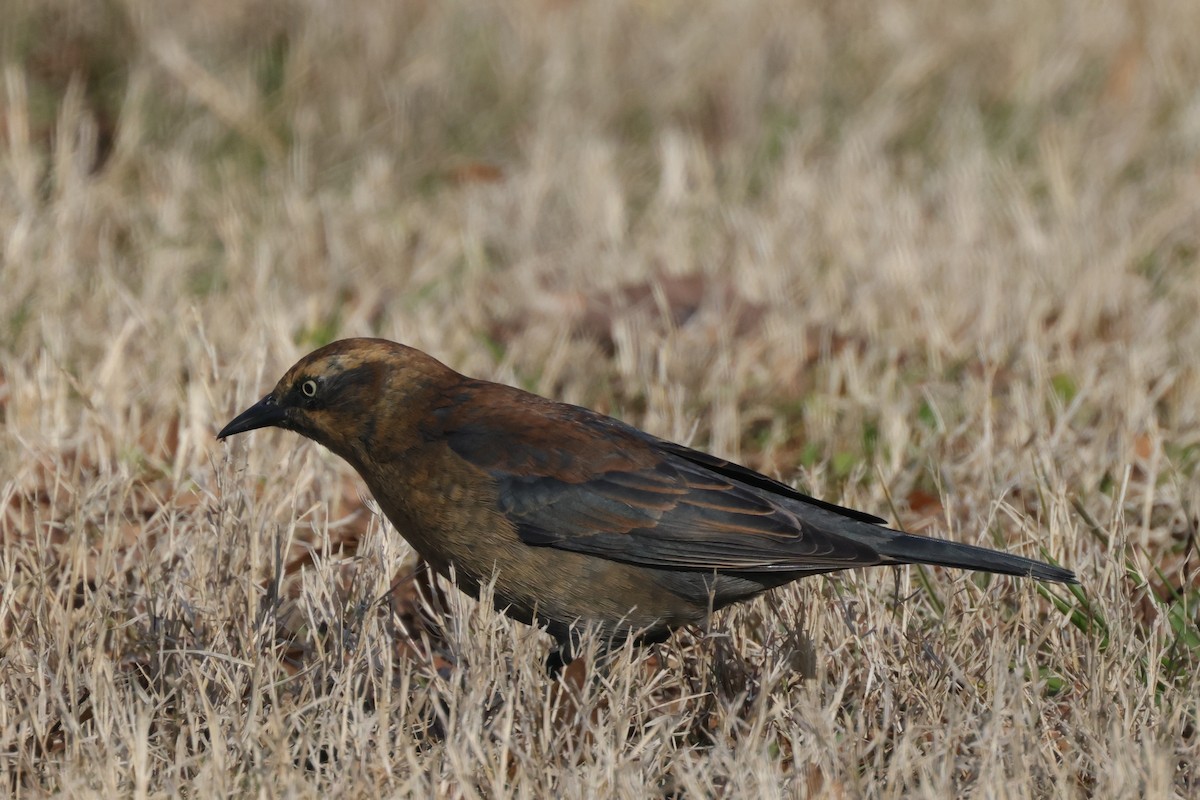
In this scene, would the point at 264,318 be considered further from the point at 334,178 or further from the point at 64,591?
the point at 334,178

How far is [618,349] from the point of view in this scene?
6.54 metres

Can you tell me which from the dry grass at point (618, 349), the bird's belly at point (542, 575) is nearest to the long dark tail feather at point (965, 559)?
the dry grass at point (618, 349)

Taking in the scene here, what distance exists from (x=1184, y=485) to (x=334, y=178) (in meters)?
4.95

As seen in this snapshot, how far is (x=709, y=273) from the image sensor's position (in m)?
7.47

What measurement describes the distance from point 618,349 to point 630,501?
2356mm

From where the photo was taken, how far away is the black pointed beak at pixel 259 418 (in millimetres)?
4445

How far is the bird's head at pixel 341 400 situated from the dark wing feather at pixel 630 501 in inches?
6.5

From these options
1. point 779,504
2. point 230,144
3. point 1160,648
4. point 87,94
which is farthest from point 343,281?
point 1160,648

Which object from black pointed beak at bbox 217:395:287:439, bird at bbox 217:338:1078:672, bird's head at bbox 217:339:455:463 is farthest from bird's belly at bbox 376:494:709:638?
black pointed beak at bbox 217:395:287:439

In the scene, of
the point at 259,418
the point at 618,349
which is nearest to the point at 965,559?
→ the point at 259,418

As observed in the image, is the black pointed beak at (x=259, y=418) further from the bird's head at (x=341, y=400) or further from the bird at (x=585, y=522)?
the bird at (x=585, y=522)

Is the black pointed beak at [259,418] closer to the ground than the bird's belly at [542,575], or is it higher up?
higher up

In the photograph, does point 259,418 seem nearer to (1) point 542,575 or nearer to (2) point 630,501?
(1) point 542,575

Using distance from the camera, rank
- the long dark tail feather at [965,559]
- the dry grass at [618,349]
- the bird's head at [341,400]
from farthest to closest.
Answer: the bird's head at [341,400], the long dark tail feather at [965,559], the dry grass at [618,349]
